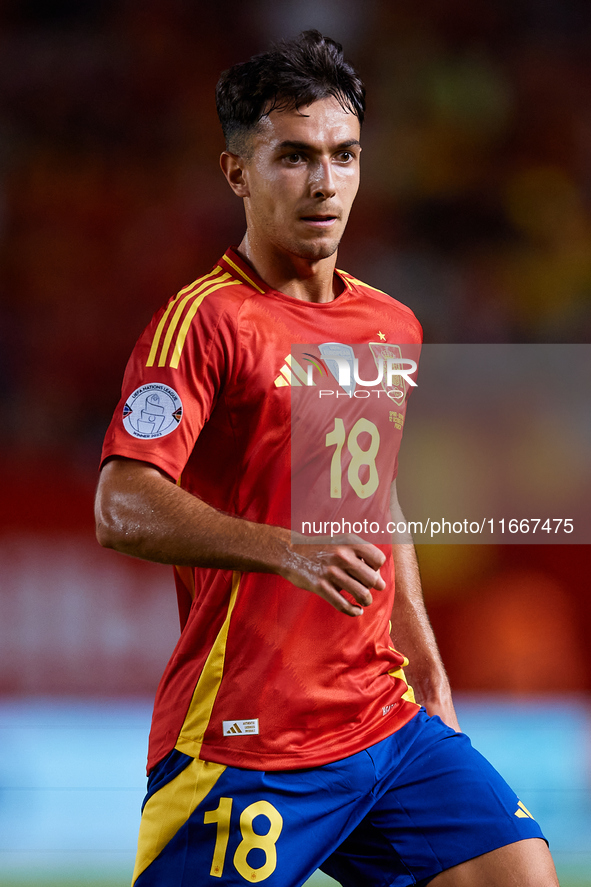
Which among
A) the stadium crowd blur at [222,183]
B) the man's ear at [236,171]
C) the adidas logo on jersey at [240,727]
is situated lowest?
the adidas logo on jersey at [240,727]

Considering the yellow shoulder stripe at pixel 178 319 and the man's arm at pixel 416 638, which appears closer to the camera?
the yellow shoulder stripe at pixel 178 319

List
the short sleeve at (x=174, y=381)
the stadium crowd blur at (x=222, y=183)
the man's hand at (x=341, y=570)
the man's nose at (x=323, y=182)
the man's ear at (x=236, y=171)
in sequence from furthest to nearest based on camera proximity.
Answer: the stadium crowd blur at (x=222, y=183)
the man's ear at (x=236, y=171)
the man's nose at (x=323, y=182)
the short sleeve at (x=174, y=381)
the man's hand at (x=341, y=570)

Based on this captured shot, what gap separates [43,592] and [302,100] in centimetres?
249

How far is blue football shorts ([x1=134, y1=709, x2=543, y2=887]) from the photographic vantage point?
1192mm

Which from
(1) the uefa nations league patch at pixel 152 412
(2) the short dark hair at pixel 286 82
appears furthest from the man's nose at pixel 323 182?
(1) the uefa nations league patch at pixel 152 412

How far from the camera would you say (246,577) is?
1275 millimetres

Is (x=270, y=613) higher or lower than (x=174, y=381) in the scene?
lower

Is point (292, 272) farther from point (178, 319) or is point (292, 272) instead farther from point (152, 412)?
point (152, 412)

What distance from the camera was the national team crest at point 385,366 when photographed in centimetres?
147

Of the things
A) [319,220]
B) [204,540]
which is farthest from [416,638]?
[319,220]

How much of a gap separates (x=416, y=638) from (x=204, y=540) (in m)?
0.59

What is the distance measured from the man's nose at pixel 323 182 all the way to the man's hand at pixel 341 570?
0.59 m

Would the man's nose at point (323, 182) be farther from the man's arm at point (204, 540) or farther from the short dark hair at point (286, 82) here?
the man's arm at point (204, 540)

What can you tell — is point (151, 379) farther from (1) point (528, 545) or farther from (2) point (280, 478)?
(1) point (528, 545)
